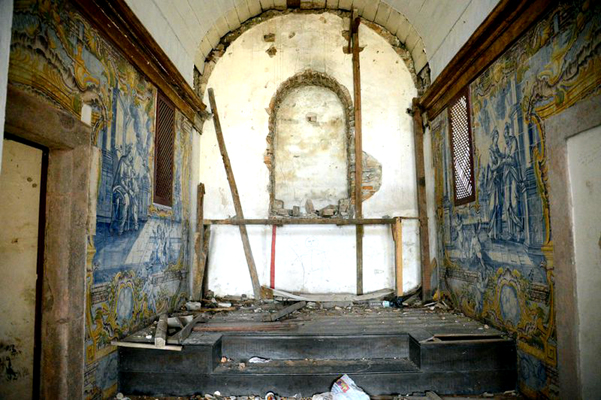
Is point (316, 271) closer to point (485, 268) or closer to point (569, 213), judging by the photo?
point (485, 268)

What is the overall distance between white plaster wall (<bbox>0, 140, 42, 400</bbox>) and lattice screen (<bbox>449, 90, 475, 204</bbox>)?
481 cm

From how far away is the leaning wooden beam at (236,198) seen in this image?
20.0 feet

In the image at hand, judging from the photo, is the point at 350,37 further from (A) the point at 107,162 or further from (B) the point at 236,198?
(A) the point at 107,162

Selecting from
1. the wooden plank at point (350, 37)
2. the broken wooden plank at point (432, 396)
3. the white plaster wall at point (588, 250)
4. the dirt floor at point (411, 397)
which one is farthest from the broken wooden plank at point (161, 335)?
the wooden plank at point (350, 37)

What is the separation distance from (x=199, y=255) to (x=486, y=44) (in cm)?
505

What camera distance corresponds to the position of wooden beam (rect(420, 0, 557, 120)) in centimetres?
341

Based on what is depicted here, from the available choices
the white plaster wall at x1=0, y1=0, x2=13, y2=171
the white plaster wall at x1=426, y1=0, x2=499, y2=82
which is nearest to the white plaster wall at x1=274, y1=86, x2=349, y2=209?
the white plaster wall at x1=426, y1=0, x2=499, y2=82

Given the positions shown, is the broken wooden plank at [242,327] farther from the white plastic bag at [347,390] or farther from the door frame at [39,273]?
the door frame at [39,273]

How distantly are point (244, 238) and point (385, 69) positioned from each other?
13.2 feet

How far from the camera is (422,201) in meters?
6.02

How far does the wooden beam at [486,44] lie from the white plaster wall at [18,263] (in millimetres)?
4628

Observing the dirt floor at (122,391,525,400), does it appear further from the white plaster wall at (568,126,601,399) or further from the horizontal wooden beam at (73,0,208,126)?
the horizontal wooden beam at (73,0,208,126)

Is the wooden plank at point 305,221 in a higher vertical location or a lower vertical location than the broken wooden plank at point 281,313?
higher

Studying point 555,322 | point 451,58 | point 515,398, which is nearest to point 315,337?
point 515,398
